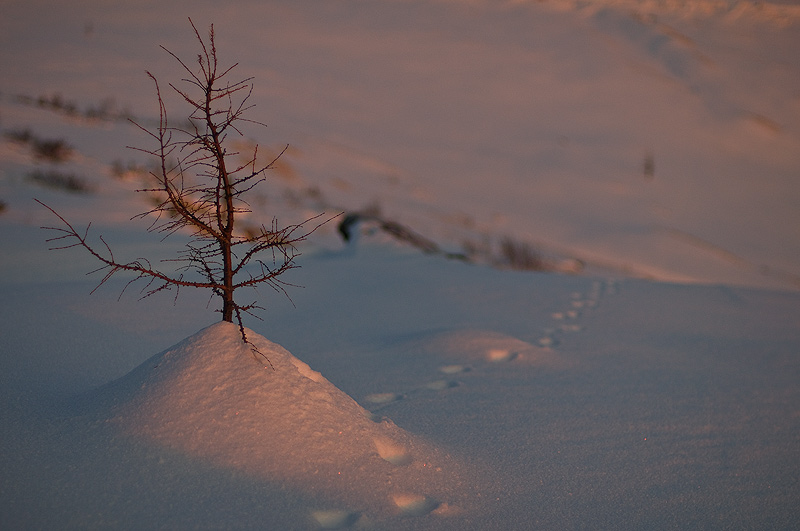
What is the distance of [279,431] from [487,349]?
1543 mm

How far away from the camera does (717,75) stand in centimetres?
1802

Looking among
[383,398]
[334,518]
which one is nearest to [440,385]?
[383,398]

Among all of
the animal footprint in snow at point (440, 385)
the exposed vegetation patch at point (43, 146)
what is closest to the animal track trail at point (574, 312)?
the animal footprint in snow at point (440, 385)

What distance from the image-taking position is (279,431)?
1.72 m

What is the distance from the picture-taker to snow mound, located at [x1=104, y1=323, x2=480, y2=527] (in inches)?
63.4

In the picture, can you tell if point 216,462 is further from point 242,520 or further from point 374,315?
point 374,315

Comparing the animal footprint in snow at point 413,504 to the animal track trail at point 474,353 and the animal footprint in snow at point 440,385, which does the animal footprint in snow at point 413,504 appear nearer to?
the animal track trail at point 474,353

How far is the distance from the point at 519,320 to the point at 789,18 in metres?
19.6

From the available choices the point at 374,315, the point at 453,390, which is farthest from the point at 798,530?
the point at 374,315

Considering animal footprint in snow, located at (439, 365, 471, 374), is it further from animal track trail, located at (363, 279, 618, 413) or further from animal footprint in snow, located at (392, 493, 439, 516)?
animal footprint in snow, located at (392, 493, 439, 516)

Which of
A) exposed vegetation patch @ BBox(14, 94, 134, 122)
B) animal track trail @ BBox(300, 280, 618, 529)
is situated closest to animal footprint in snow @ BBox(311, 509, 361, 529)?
animal track trail @ BBox(300, 280, 618, 529)

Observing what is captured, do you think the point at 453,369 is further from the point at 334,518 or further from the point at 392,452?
the point at 334,518

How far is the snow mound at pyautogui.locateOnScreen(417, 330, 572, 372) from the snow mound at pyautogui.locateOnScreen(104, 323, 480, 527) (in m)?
1.05

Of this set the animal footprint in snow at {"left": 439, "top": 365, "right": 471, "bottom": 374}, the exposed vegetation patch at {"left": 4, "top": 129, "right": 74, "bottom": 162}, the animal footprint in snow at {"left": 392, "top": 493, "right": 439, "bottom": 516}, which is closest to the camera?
the animal footprint in snow at {"left": 392, "top": 493, "right": 439, "bottom": 516}
